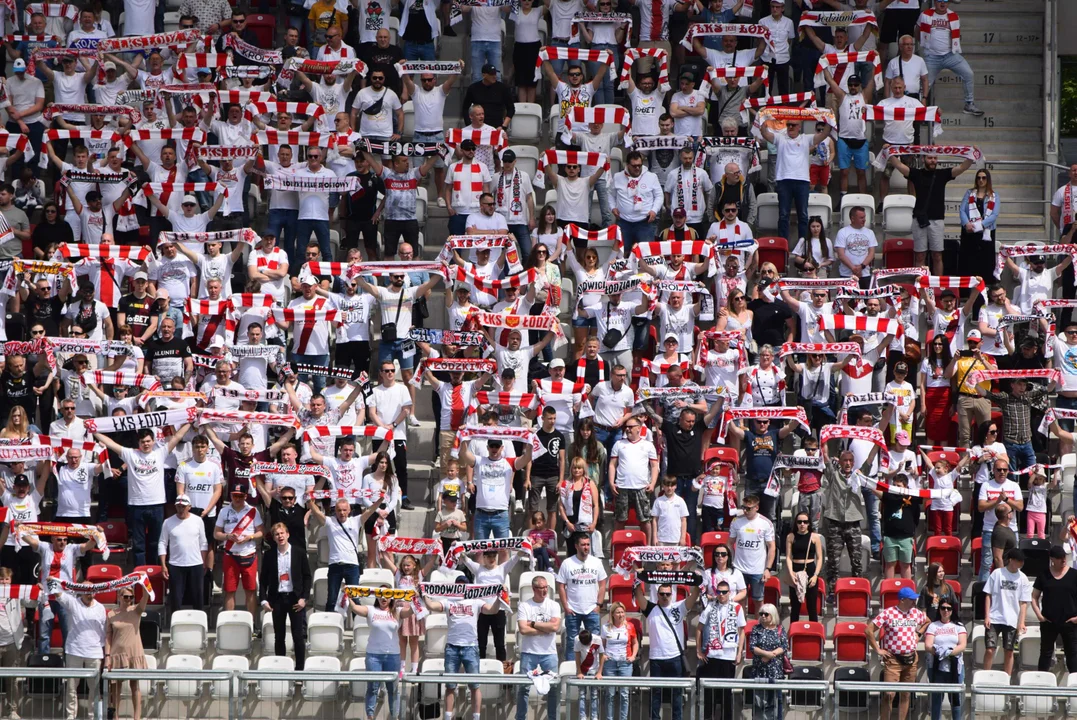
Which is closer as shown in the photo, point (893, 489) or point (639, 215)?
point (893, 489)

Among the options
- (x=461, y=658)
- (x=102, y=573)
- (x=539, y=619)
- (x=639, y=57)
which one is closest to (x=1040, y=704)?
(x=539, y=619)

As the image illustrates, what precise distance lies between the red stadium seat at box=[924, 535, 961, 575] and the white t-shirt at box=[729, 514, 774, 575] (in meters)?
2.00

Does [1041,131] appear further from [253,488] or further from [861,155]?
[253,488]

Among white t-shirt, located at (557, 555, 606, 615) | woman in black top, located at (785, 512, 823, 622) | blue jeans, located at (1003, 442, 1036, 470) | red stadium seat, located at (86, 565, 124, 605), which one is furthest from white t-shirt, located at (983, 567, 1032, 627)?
red stadium seat, located at (86, 565, 124, 605)

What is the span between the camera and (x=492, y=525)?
77.6ft

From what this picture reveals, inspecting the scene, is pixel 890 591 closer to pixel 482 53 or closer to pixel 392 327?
pixel 392 327

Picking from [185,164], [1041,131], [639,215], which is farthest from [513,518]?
[1041,131]

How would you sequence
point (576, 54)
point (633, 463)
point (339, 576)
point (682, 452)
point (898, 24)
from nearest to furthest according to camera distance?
point (339, 576) < point (633, 463) < point (682, 452) < point (576, 54) < point (898, 24)

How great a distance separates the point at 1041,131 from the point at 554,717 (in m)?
15.4

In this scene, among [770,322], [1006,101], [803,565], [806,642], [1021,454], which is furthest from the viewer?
[1006,101]

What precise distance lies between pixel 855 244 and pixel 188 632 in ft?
33.7

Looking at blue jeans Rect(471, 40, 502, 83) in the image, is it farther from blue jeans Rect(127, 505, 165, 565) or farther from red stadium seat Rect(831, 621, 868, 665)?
red stadium seat Rect(831, 621, 868, 665)

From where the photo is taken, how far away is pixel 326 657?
73.0 feet

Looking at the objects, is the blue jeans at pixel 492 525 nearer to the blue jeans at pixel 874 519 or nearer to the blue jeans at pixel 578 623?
the blue jeans at pixel 578 623
